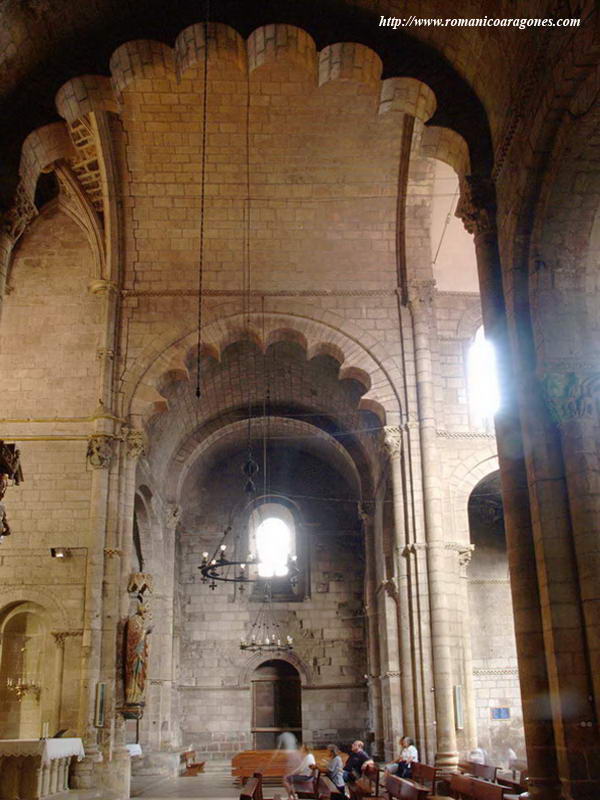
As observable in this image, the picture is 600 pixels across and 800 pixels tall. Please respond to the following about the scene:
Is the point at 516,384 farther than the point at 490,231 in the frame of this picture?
No

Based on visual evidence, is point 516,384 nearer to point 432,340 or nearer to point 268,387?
point 432,340

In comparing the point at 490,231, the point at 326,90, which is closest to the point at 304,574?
the point at 326,90

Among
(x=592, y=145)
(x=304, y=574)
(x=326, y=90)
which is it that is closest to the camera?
(x=592, y=145)

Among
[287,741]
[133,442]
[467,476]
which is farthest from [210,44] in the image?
[287,741]

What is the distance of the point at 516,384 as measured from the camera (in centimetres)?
976

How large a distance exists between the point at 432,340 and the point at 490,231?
23.5 feet

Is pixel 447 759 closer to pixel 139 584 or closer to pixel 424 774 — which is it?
pixel 424 774

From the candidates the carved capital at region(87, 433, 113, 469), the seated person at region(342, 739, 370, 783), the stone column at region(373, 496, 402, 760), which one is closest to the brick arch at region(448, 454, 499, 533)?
the stone column at region(373, 496, 402, 760)

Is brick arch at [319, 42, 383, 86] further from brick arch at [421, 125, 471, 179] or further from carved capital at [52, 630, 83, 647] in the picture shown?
carved capital at [52, 630, 83, 647]

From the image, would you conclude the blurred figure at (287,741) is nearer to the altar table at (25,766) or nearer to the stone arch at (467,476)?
the stone arch at (467,476)

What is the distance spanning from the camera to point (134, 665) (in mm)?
15891

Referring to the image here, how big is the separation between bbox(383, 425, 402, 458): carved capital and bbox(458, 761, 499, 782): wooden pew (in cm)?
602

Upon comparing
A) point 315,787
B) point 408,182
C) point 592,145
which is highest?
point 408,182

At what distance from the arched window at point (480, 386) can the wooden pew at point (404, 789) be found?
861 cm
